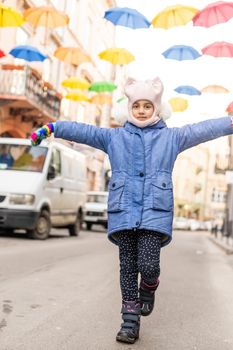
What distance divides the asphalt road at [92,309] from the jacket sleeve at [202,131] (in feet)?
4.35

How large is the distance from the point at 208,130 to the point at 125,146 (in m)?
0.56

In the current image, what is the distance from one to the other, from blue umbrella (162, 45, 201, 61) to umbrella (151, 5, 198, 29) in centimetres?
188

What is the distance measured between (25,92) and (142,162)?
1781cm

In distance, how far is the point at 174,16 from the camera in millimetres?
15680

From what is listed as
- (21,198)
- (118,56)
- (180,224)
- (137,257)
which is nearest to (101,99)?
(118,56)

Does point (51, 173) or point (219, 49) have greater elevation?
point (219, 49)

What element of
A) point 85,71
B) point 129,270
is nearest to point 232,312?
point 129,270

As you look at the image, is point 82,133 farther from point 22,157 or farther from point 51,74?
point 51,74

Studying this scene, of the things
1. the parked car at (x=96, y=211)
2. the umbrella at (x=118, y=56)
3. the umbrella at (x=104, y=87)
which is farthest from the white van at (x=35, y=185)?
the parked car at (x=96, y=211)

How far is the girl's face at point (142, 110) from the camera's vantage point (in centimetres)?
402

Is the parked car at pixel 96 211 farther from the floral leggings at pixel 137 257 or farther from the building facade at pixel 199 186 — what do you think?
the building facade at pixel 199 186

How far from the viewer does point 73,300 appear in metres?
5.25

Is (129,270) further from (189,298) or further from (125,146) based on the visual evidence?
(189,298)

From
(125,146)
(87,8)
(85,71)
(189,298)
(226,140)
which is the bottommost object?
(189,298)
